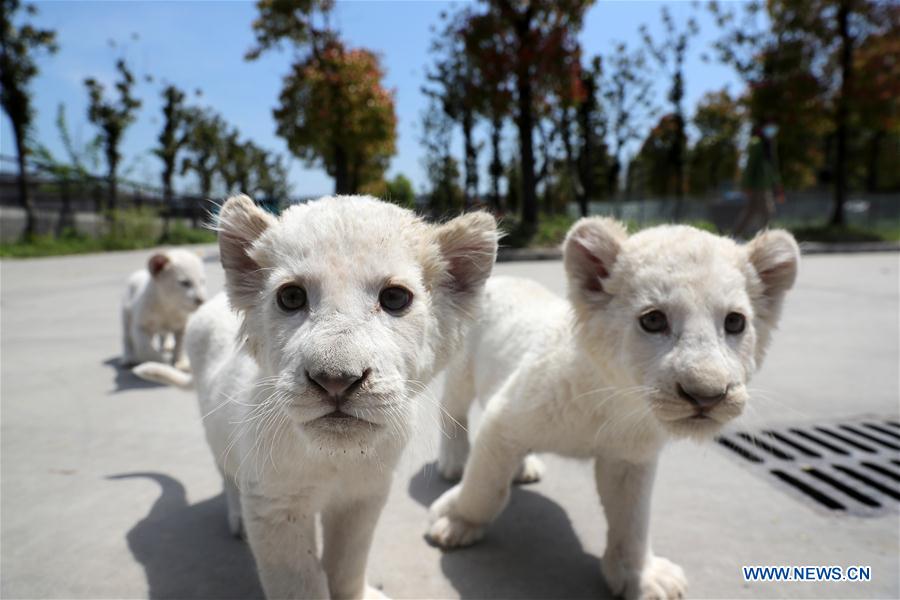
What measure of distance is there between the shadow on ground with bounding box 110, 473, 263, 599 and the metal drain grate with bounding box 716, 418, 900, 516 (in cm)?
250

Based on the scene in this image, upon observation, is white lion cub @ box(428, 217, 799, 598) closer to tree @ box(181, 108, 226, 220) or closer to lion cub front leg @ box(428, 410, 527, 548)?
lion cub front leg @ box(428, 410, 527, 548)

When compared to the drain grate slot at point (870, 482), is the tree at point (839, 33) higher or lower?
higher

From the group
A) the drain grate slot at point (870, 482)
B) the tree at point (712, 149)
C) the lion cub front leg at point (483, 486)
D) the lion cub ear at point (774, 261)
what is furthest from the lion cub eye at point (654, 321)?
the tree at point (712, 149)

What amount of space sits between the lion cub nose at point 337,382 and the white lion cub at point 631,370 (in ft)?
3.74

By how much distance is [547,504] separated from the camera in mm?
3111

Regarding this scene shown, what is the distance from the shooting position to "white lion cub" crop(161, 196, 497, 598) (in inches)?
61.9

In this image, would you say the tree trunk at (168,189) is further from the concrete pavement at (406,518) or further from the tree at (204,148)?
the concrete pavement at (406,518)

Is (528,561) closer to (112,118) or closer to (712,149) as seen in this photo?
(112,118)

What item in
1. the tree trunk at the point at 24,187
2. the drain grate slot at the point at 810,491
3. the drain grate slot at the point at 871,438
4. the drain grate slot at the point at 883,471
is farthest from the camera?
the tree trunk at the point at 24,187

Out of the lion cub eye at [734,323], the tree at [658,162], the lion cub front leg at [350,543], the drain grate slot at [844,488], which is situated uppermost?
the tree at [658,162]

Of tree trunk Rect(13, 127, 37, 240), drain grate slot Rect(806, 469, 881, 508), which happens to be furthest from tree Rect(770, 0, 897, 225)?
tree trunk Rect(13, 127, 37, 240)

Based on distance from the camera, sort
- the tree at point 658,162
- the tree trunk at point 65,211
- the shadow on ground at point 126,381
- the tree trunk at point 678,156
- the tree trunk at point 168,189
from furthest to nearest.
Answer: the tree at point 658,162
the tree trunk at point 678,156
the tree trunk at point 168,189
the tree trunk at point 65,211
the shadow on ground at point 126,381

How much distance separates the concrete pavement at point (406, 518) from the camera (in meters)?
2.43

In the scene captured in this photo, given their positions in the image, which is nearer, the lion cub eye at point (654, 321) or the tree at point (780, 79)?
the lion cub eye at point (654, 321)
